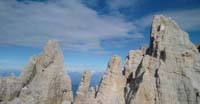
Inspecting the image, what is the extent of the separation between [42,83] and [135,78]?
17.3 m

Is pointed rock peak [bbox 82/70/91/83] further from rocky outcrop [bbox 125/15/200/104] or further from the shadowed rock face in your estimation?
rocky outcrop [bbox 125/15/200/104]

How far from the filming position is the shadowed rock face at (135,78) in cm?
4412

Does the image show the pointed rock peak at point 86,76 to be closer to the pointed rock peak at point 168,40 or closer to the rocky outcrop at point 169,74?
the rocky outcrop at point 169,74

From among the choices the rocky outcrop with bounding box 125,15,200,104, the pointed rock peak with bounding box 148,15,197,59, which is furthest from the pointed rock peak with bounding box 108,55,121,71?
the pointed rock peak with bounding box 148,15,197,59

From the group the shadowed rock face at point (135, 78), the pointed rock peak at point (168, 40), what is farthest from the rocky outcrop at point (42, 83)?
the pointed rock peak at point (168, 40)

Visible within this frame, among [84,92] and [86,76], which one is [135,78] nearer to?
[84,92]

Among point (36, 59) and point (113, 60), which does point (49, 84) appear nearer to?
point (36, 59)

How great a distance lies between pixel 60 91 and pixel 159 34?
73.0 ft

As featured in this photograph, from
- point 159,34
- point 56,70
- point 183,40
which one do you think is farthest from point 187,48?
point 56,70

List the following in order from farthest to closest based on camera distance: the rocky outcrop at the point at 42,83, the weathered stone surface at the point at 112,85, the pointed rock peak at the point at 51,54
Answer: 1. the pointed rock peak at the point at 51,54
2. the rocky outcrop at the point at 42,83
3. the weathered stone surface at the point at 112,85

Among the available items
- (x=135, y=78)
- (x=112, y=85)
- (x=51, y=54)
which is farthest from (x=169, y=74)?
(x=51, y=54)

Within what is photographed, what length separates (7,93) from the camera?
59.7m

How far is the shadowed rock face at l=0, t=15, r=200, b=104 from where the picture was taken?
145 feet

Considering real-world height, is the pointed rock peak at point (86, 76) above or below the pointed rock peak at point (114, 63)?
below
